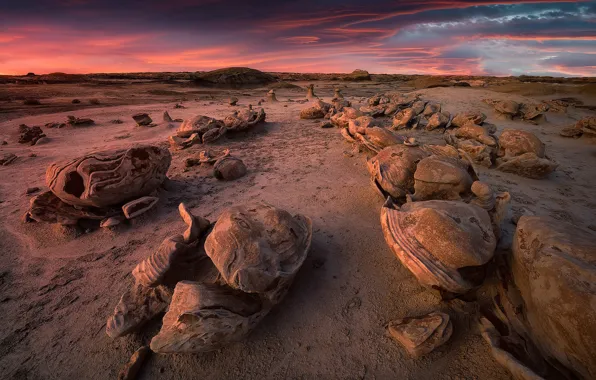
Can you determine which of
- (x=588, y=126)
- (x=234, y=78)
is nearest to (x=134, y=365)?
(x=588, y=126)

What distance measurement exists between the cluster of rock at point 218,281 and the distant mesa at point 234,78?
28.2 meters

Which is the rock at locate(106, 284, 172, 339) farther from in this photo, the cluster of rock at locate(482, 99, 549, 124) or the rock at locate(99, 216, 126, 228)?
the cluster of rock at locate(482, 99, 549, 124)

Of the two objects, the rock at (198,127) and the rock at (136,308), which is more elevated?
the rock at (198,127)

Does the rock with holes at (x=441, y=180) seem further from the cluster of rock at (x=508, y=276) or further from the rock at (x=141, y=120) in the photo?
the rock at (x=141, y=120)

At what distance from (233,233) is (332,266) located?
112 cm

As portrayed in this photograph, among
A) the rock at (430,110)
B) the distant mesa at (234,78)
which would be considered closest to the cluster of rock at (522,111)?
the rock at (430,110)

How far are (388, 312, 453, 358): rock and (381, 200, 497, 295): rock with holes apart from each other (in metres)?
0.24

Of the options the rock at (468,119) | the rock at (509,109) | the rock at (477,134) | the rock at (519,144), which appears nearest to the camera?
the rock at (519,144)

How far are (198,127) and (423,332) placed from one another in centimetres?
743

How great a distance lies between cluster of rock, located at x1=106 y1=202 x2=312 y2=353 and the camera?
1.83 meters

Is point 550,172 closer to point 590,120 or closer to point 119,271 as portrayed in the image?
point 590,120

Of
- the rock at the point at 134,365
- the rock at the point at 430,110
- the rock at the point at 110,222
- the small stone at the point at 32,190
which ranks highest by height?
the rock at the point at 430,110

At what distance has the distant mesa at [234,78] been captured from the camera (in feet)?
91.6

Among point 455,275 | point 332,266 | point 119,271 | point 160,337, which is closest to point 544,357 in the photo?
point 455,275
